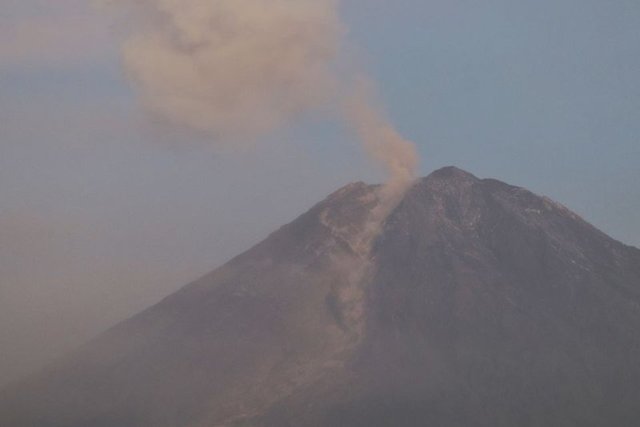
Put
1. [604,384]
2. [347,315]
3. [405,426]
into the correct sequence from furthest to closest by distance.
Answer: [347,315]
[604,384]
[405,426]

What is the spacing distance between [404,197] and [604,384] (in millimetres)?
21231

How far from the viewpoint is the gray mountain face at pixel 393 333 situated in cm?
8656

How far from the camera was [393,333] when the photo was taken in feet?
305

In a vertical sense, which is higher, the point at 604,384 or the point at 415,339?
the point at 415,339

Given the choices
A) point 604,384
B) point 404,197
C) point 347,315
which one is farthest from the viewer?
point 404,197

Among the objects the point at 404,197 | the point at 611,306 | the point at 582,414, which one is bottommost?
the point at 582,414

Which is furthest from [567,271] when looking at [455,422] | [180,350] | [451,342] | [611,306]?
[180,350]

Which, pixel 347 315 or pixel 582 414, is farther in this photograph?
pixel 347 315

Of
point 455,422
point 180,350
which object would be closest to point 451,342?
point 455,422

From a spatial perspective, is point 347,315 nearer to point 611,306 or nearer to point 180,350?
point 180,350

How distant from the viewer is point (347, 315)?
95.2m

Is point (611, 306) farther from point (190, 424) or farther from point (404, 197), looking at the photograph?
point (190, 424)

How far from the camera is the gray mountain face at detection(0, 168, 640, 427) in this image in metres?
86.6

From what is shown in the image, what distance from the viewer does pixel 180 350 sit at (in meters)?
94.2
